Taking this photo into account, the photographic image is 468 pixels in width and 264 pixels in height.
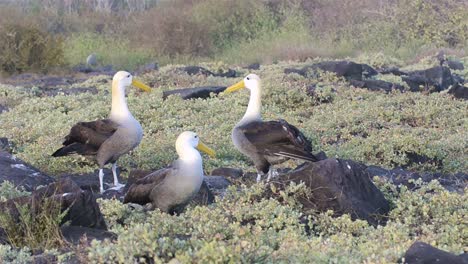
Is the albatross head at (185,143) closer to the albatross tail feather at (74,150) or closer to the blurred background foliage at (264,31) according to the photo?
the albatross tail feather at (74,150)

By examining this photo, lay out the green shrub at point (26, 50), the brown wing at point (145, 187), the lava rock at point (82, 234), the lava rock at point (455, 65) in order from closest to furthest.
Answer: the lava rock at point (82, 234) < the brown wing at point (145, 187) < the lava rock at point (455, 65) < the green shrub at point (26, 50)

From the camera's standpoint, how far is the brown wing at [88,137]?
28.0ft

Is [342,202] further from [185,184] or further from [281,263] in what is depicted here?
[281,263]

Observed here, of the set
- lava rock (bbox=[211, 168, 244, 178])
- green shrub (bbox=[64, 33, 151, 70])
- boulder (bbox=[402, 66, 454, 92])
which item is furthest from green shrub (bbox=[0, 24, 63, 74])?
lava rock (bbox=[211, 168, 244, 178])

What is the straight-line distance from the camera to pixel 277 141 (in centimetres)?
789

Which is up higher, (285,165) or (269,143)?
(269,143)

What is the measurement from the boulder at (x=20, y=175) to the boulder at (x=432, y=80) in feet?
31.3

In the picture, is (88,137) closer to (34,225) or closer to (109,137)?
(109,137)

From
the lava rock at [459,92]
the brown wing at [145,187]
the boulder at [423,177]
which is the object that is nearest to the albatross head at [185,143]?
the brown wing at [145,187]

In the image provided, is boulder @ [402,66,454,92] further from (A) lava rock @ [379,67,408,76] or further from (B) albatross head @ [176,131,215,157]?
(B) albatross head @ [176,131,215,157]

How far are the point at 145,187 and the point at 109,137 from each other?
1.94 m

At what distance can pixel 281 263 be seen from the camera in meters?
4.36

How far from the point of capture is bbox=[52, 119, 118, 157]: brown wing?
8.54 metres

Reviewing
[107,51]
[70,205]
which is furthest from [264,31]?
[70,205]
